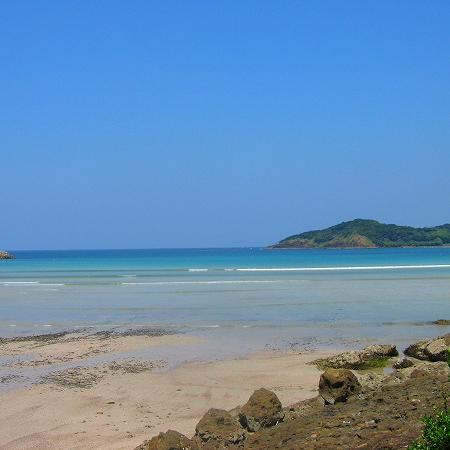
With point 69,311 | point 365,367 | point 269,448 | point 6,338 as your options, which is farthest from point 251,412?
point 69,311

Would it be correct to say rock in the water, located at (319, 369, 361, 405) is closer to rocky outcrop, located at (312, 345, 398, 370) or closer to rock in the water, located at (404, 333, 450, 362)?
rocky outcrop, located at (312, 345, 398, 370)

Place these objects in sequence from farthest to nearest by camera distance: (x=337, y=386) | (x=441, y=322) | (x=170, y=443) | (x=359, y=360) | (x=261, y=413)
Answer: (x=441, y=322) < (x=359, y=360) < (x=337, y=386) < (x=261, y=413) < (x=170, y=443)

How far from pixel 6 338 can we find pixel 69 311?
770 cm

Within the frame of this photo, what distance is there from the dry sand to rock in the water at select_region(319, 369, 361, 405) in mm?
1378

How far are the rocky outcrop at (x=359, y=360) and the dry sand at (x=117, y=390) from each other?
0.48 metres

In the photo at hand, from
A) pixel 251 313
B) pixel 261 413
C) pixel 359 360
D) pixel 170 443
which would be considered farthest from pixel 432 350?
pixel 251 313

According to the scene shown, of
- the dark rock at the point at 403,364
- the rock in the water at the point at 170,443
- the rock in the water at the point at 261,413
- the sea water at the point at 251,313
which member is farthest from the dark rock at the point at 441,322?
the rock in the water at the point at 170,443

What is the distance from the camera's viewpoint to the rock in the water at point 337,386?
27.2ft

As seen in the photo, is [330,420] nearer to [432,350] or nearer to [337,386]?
[337,386]

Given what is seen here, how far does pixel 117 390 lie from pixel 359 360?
528cm

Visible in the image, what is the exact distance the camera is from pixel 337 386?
8414mm

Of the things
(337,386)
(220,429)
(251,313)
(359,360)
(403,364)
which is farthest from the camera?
(251,313)

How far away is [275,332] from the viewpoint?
687 inches

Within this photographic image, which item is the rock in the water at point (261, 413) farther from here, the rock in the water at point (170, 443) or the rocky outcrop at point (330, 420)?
the rock in the water at point (170, 443)
